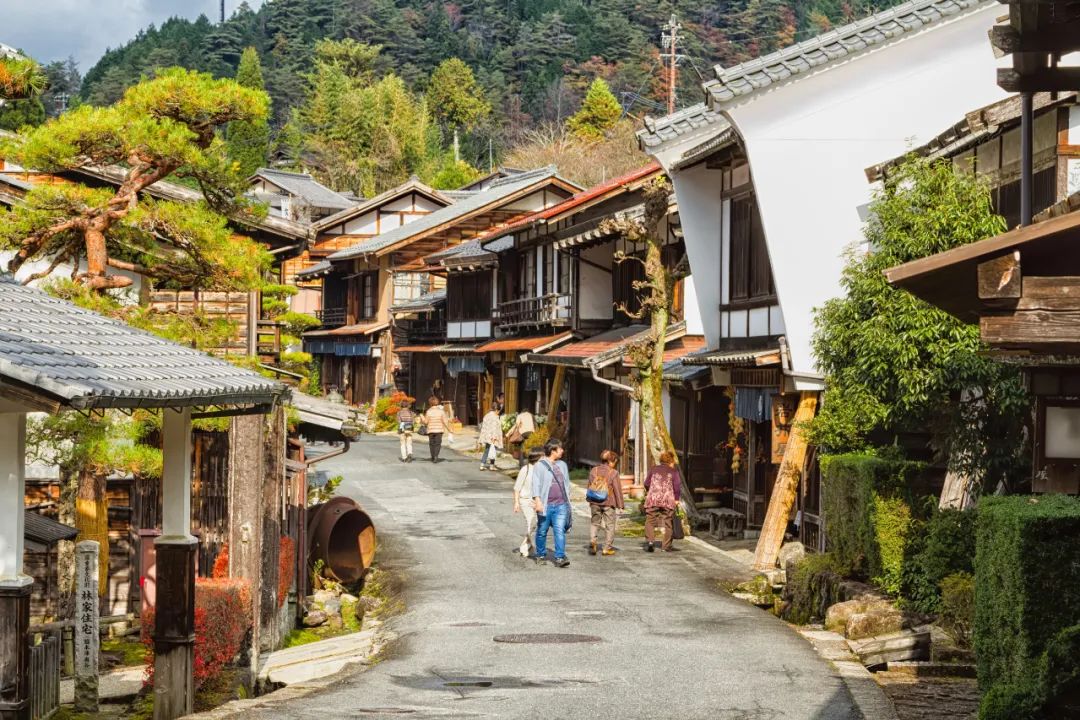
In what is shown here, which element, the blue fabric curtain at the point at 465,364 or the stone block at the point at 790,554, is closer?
the stone block at the point at 790,554

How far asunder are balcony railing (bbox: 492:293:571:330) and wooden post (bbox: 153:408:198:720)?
2545cm

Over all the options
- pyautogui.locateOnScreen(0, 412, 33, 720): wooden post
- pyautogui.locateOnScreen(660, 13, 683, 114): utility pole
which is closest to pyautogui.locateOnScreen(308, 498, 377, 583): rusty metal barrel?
pyautogui.locateOnScreen(0, 412, 33, 720): wooden post

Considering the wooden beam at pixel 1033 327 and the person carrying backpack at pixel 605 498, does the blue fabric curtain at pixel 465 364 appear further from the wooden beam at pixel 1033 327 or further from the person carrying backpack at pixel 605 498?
the wooden beam at pixel 1033 327

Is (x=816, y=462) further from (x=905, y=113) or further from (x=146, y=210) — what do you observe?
(x=146, y=210)

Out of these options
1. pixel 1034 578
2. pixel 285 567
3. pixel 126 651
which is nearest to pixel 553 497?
pixel 285 567

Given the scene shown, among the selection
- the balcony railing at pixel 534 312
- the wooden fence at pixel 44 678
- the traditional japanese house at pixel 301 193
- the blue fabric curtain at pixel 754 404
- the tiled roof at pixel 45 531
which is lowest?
the wooden fence at pixel 44 678

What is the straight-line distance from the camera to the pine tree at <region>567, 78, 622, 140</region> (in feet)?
247

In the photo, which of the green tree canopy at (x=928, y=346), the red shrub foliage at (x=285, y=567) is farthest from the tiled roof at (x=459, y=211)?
the green tree canopy at (x=928, y=346)

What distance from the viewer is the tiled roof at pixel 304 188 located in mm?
68125

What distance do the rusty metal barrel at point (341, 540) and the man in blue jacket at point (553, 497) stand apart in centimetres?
271

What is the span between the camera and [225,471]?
1625 centimetres

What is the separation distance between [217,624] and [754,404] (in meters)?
12.1

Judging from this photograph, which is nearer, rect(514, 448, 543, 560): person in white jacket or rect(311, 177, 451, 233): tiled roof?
rect(514, 448, 543, 560): person in white jacket

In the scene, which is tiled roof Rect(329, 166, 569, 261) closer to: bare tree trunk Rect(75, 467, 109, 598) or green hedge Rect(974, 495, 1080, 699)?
bare tree trunk Rect(75, 467, 109, 598)
